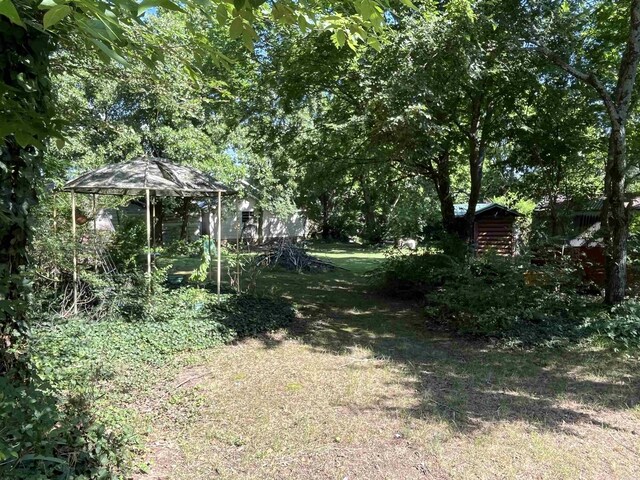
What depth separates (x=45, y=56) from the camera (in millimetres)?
2553

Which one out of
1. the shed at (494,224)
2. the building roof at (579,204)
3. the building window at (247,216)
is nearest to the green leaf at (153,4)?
the building roof at (579,204)

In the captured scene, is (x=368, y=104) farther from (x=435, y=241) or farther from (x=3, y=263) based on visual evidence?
(x=3, y=263)

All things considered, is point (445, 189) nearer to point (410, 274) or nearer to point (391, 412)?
point (410, 274)

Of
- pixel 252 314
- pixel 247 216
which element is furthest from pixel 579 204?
pixel 247 216

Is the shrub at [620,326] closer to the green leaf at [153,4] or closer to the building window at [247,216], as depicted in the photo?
the green leaf at [153,4]

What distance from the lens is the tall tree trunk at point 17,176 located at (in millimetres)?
2338

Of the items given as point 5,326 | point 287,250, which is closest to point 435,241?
point 287,250

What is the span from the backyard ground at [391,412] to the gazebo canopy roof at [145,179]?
2.73m

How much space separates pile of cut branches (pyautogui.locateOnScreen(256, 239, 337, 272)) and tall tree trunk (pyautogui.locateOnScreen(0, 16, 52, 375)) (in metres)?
12.0

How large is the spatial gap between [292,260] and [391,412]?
11.6 m

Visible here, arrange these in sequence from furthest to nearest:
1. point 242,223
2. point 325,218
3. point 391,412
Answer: point 325,218 → point 242,223 → point 391,412

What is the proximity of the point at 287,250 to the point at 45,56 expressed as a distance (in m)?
13.2

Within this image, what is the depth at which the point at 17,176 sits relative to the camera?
2.67 meters

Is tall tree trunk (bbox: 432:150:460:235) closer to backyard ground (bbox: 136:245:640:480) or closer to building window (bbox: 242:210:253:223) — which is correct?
backyard ground (bbox: 136:245:640:480)
